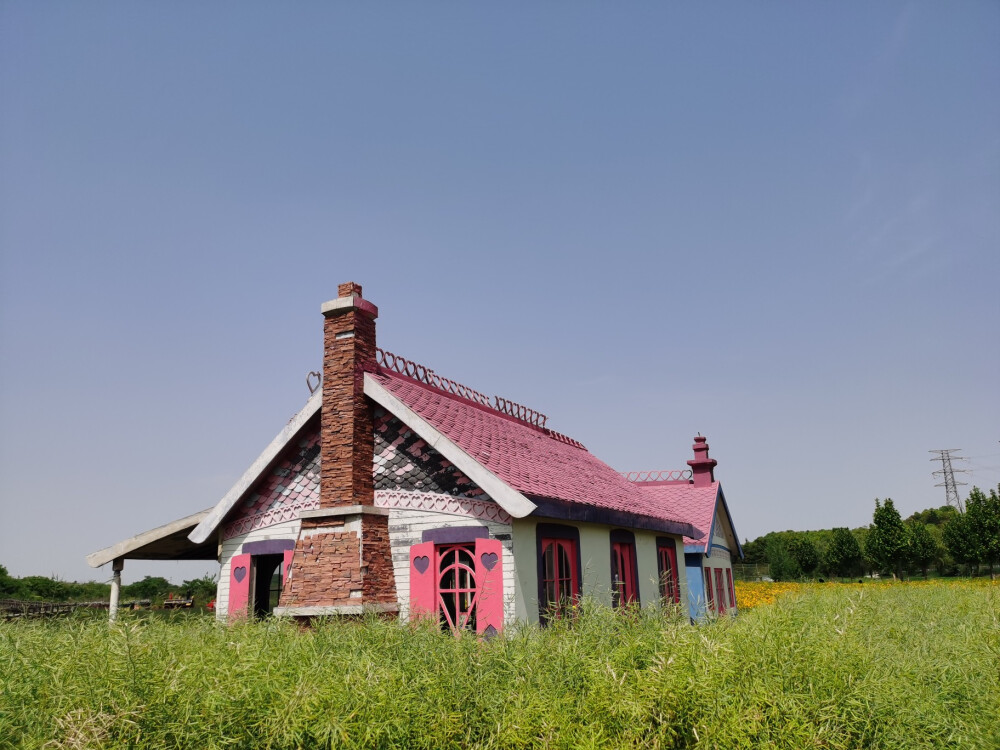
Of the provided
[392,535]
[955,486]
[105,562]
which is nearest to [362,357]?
[392,535]

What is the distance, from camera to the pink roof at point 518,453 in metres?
11.8

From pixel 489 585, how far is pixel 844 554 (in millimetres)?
58078

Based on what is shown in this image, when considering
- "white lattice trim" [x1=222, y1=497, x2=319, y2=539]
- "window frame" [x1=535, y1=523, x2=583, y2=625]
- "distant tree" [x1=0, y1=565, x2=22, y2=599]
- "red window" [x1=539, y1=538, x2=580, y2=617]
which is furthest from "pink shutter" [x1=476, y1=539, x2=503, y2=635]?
"distant tree" [x1=0, y1=565, x2=22, y2=599]

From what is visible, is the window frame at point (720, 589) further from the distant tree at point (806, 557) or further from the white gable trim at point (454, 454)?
the distant tree at point (806, 557)

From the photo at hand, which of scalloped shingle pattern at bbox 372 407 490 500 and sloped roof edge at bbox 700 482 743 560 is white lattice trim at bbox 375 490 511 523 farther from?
sloped roof edge at bbox 700 482 743 560

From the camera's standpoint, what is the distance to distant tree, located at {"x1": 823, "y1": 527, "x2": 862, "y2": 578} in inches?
2366

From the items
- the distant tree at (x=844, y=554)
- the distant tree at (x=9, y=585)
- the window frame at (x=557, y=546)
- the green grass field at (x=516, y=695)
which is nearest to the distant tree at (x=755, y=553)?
the distant tree at (x=844, y=554)

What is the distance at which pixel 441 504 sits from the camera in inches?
458

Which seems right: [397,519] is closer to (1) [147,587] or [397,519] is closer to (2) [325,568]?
(2) [325,568]

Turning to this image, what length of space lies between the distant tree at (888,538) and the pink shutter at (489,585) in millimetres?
46018

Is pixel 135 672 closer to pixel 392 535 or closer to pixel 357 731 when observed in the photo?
pixel 357 731

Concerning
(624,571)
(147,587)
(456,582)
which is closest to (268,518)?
(456,582)

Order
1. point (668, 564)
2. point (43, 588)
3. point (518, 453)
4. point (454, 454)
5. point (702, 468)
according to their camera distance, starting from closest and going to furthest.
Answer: point (454, 454) < point (518, 453) < point (668, 564) < point (702, 468) < point (43, 588)

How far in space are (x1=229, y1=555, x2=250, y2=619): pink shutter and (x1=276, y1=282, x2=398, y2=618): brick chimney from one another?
4.17 ft
